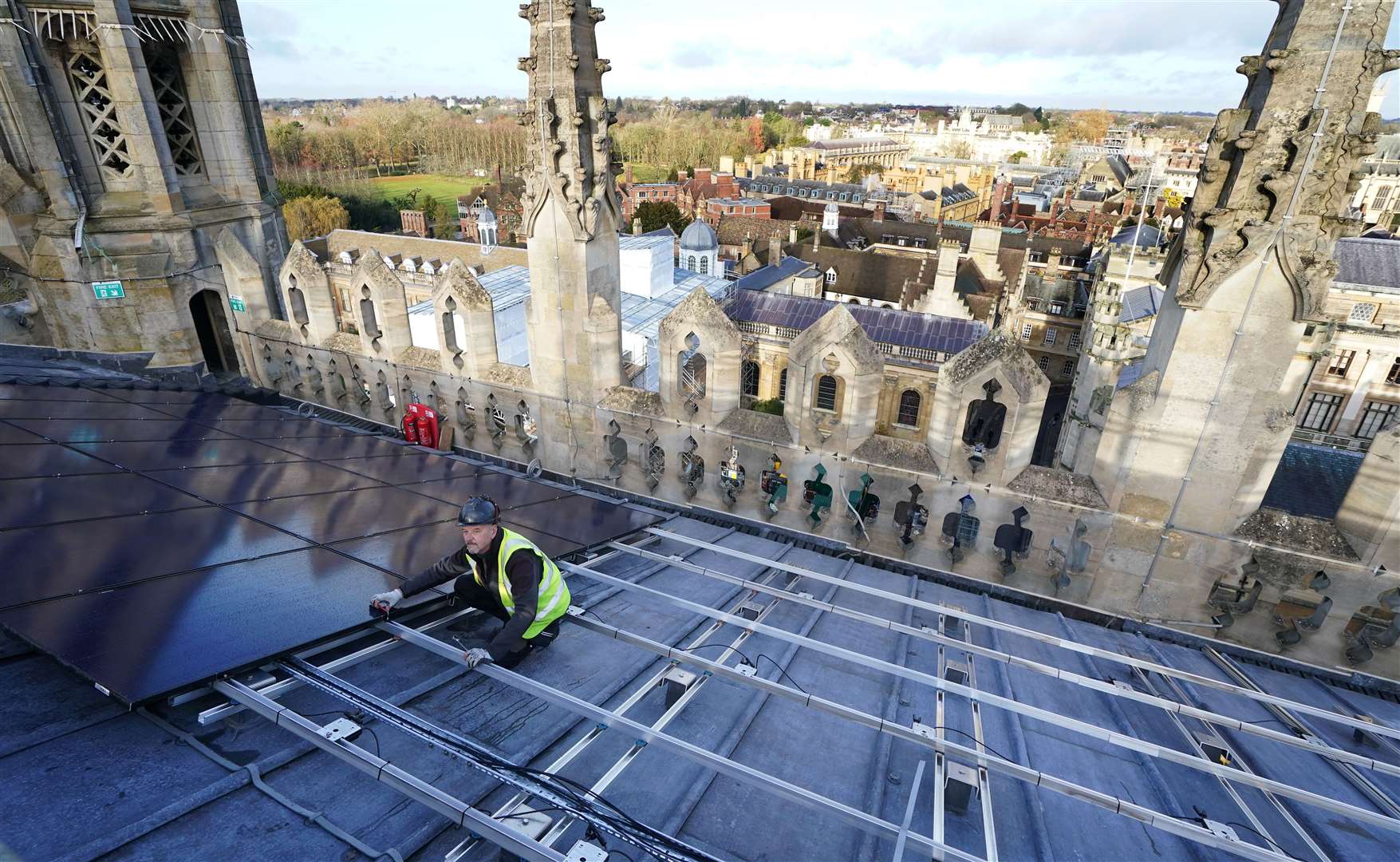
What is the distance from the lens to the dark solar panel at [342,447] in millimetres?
9164

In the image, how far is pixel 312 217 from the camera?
7819 centimetres

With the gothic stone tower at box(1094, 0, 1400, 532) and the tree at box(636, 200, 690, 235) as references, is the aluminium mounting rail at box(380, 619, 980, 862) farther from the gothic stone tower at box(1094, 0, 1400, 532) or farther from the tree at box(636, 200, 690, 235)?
the tree at box(636, 200, 690, 235)

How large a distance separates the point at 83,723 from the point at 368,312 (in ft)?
31.5

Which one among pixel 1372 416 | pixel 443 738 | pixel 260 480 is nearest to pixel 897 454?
pixel 443 738

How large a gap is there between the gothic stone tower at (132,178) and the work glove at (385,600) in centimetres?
1120

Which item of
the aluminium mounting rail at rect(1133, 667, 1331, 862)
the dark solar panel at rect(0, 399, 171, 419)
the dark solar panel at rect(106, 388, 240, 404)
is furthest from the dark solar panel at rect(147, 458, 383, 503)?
the aluminium mounting rail at rect(1133, 667, 1331, 862)

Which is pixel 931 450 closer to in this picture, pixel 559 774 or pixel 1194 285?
pixel 1194 285

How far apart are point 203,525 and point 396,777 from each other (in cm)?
401

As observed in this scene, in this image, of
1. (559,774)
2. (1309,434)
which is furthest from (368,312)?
(1309,434)

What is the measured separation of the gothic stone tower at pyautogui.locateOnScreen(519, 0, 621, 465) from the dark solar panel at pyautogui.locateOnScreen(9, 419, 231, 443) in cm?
474

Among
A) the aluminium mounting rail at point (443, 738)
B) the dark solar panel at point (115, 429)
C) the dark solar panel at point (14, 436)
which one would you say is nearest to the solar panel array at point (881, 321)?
the dark solar panel at point (115, 429)

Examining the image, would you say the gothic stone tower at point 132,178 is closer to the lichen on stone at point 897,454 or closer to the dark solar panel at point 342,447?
the dark solar panel at point 342,447

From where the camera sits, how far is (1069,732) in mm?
5852

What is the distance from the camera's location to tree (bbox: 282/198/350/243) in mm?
77375
